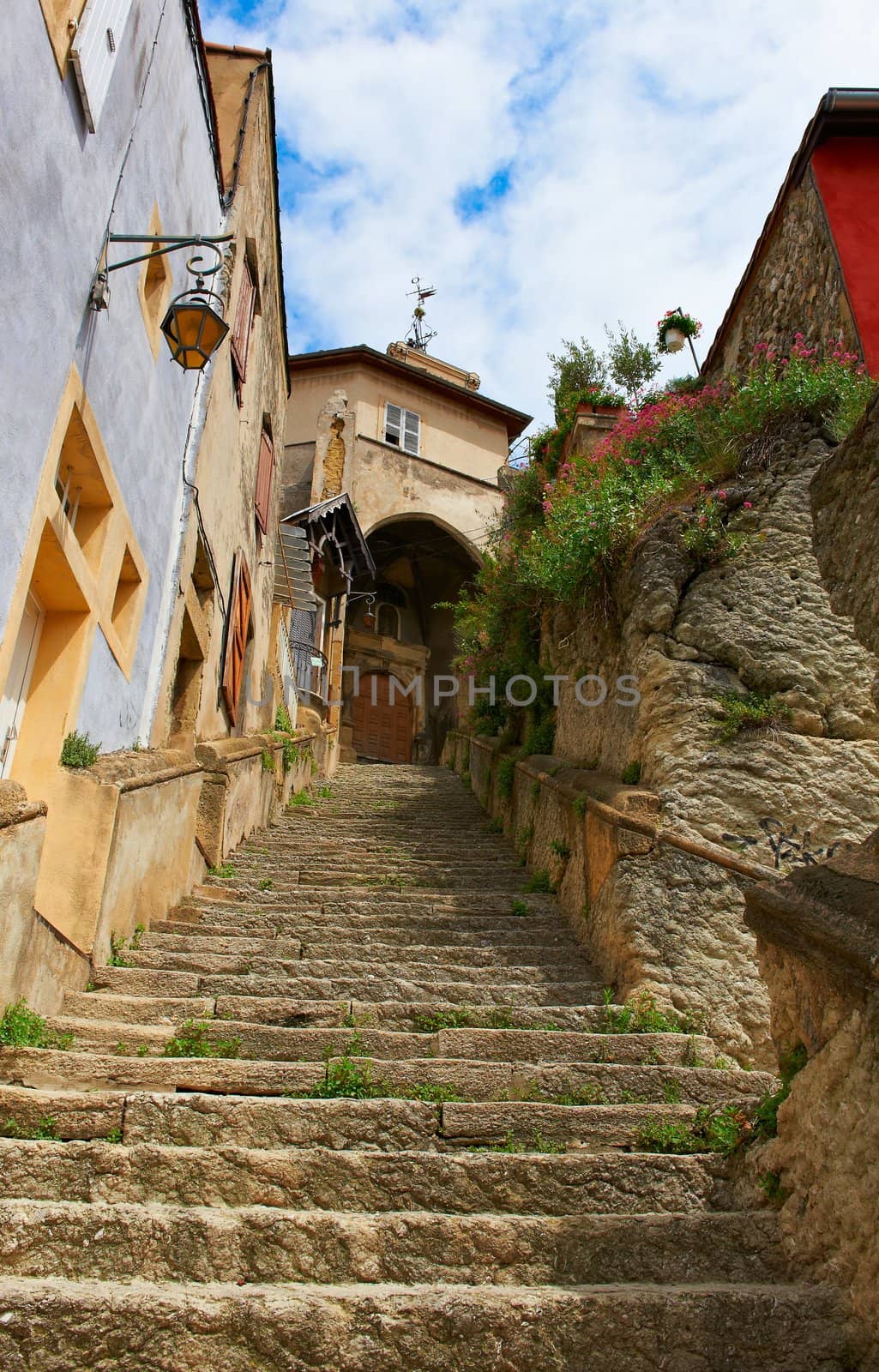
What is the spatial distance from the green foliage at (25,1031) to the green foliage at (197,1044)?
455 millimetres

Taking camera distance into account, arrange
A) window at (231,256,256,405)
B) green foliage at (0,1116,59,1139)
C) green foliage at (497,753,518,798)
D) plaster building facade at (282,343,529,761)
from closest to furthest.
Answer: green foliage at (0,1116,59,1139) < window at (231,256,256,405) < green foliage at (497,753,518,798) < plaster building facade at (282,343,529,761)

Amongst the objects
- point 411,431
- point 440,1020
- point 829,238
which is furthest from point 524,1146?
point 411,431

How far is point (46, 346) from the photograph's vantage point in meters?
4.14

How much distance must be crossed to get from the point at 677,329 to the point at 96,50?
921cm

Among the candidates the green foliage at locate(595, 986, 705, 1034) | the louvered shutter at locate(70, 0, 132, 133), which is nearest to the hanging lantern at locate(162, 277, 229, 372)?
the louvered shutter at locate(70, 0, 132, 133)

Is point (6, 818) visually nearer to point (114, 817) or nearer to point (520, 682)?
point (114, 817)

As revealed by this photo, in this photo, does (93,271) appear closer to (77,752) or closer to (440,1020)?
(77,752)

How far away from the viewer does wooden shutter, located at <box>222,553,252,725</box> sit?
961cm

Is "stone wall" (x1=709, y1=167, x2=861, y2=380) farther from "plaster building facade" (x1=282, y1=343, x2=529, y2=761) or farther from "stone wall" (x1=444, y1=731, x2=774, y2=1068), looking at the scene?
"plaster building facade" (x1=282, y1=343, x2=529, y2=761)

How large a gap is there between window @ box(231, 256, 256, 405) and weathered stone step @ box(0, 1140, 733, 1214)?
776cm

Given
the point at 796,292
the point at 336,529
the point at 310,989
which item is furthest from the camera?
the point at 336,529

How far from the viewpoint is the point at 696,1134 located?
12.4ft

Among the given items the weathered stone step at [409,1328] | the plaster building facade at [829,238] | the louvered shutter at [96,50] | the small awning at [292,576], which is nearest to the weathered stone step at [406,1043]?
the weathered stone step at [409,1328]

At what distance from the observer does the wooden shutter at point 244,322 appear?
30.6ft
